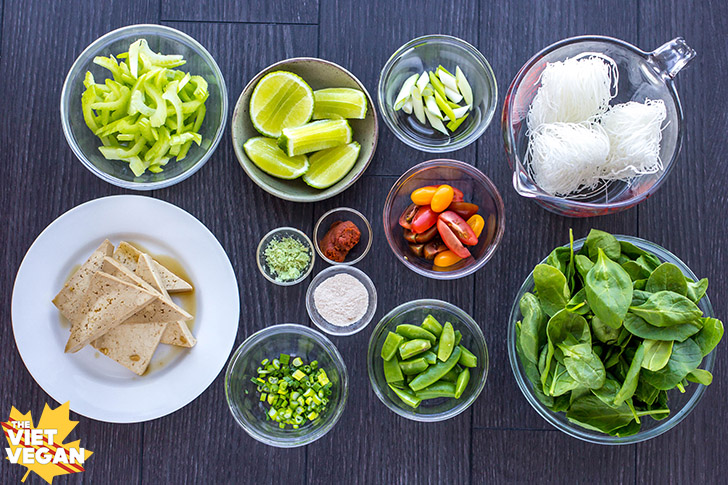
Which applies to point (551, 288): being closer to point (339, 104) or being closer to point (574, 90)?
point (574, 90)

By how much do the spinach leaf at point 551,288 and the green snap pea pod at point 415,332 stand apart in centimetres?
32

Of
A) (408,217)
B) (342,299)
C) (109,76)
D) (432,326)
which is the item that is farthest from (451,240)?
(109,76)

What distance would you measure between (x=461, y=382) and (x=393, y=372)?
189mm

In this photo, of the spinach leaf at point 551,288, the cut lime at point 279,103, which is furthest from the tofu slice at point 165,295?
the spinach leaf at point 551,288

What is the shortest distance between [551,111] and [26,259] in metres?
1.50

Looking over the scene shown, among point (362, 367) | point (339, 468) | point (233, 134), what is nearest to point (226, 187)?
point (233, 134)

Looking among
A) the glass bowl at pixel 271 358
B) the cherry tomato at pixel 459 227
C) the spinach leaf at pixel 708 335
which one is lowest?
the glass bowl at pixel 271 358

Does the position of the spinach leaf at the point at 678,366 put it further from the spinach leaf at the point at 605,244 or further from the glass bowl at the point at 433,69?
the glass bowl at the point at 433,69

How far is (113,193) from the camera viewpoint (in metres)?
1.60

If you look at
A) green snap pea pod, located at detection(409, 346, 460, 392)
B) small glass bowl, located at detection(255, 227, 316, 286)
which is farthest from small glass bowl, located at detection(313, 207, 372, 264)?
Answer: green snap pea pod, located at detection(409, 346, 460, 392)

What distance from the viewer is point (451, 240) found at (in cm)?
146

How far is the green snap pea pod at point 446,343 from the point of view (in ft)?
4.79

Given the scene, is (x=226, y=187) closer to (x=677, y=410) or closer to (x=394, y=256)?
(x=394, y=256)

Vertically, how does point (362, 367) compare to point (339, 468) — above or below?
above
